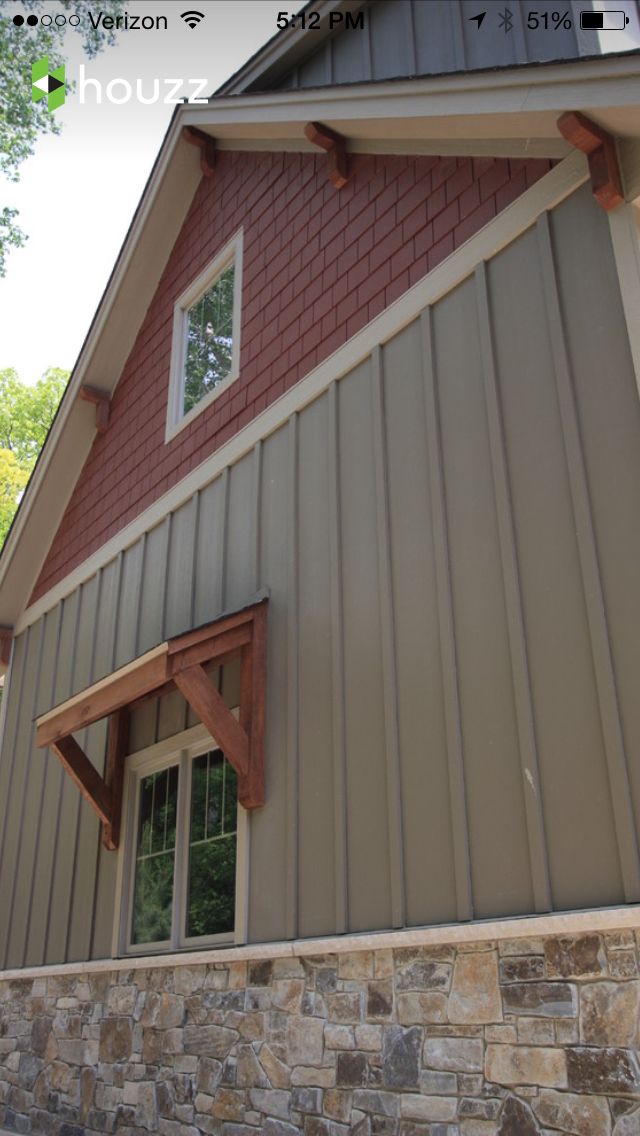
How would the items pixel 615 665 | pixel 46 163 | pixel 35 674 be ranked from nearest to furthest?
pixel 615 665, pixel 35 674, pixel 46 163

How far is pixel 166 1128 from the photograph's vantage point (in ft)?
17.8

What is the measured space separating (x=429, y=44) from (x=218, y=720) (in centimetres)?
493

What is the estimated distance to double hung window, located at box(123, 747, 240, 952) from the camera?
592cm

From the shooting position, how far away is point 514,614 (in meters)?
A: 4.30

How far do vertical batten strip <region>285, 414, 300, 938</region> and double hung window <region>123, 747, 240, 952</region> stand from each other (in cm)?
70

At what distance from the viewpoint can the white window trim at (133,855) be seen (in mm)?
5574

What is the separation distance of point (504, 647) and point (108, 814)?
3.81 metres

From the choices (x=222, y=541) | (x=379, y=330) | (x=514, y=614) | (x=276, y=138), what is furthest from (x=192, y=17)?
(x=514, y=614)

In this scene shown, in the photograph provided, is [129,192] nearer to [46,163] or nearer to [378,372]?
[46,163]

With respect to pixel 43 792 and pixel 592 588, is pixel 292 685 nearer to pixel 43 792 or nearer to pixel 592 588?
pixel 592 588

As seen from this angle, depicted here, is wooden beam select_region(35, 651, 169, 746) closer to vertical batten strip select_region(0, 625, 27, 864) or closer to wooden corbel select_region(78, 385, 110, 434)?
vertical batten strip select_region(0, 625, 27, 864)

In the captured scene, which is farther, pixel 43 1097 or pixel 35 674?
pixel 35 674

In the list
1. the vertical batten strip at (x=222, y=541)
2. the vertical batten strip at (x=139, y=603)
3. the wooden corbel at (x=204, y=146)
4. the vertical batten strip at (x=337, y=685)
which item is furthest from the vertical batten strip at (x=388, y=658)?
the wooden corbel at (x=204, y=146)

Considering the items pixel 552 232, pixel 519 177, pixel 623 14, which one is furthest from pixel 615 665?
pixel 623 14
